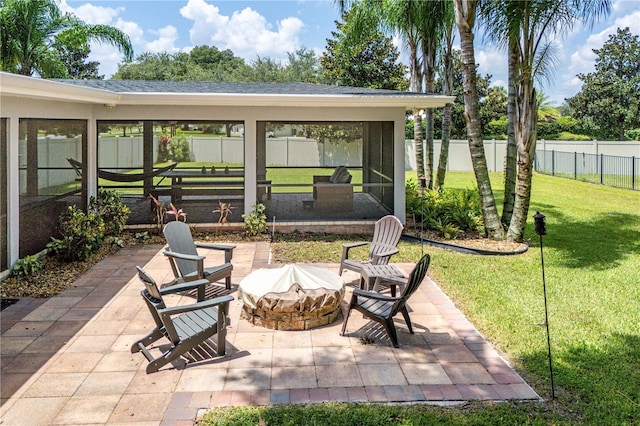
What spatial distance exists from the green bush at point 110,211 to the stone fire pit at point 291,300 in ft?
15.9

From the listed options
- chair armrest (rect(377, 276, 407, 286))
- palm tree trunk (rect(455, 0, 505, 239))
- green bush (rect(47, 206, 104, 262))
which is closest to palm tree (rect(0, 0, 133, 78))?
green bush (rect(47, 206, 104, 262))

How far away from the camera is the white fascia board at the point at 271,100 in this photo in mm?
9492

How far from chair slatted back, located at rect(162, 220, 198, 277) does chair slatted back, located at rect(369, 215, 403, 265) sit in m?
2.46

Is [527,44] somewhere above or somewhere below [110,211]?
above

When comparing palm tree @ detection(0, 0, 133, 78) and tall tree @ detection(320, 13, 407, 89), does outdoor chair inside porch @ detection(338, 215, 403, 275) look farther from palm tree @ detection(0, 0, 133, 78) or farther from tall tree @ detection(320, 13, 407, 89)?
tall tree @ detection(320, 13, 407, 89)

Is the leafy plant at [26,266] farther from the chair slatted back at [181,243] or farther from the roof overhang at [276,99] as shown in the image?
the roof overhang at [276,99]

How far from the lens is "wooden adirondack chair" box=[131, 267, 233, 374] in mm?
4578

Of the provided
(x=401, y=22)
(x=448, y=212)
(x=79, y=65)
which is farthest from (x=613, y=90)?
(x=79, y=65)

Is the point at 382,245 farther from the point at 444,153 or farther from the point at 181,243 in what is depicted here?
the point at 444,153

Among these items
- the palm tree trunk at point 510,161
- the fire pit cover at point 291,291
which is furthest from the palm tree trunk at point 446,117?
the fire pit cover at point 291,291

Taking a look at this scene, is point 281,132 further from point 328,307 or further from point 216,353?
point 216,353

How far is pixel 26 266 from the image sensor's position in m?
7.43

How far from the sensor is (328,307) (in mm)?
5719

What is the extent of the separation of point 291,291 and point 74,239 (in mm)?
4408
